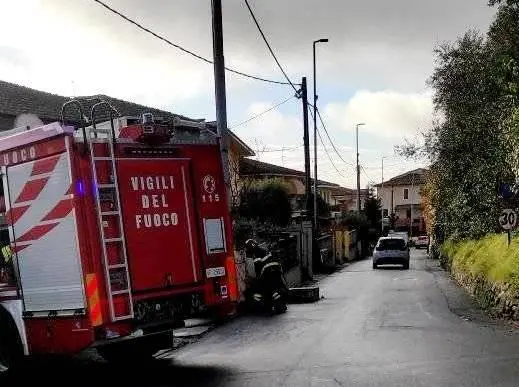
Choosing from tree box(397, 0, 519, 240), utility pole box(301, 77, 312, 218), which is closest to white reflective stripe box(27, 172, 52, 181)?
tree box(397, 0, 519, 240)

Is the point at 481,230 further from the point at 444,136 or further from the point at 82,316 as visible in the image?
the point at 82,316

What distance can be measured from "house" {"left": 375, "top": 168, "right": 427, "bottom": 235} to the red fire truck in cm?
9443

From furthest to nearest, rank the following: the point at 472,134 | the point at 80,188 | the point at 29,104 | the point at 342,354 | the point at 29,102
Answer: the point at 29,102, the point at 29,104, the point at 472,134, the point at 342,354, the point at 80,188

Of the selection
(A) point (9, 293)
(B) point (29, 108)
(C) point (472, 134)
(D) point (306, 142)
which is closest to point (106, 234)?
(A) point (9, 293)

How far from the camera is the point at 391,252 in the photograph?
34250 millimetres

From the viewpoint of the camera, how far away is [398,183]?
11212 centimetres

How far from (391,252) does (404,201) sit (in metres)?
79.2

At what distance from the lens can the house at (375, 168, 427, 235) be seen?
105 metres

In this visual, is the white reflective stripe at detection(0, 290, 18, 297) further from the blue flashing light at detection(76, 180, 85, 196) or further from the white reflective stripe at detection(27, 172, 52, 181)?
the blue flashing light at detection(76, 180, 85, 196)

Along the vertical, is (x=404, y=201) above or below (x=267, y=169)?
below

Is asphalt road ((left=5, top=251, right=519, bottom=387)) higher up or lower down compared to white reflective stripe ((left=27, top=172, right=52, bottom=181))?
lower down

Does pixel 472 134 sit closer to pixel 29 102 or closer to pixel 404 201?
pixel 29 102

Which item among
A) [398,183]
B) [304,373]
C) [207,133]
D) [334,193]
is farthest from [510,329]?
[398,183]

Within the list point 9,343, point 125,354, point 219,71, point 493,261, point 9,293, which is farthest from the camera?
point 493,261
